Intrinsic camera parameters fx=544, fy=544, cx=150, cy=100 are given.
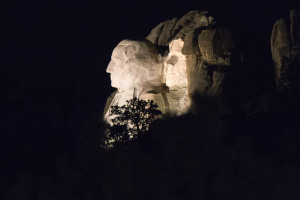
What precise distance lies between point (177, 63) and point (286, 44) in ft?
11.9

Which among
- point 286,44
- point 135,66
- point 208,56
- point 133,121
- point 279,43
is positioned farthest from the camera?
point 135,66

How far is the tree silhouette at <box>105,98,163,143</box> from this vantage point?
13852 millimetres

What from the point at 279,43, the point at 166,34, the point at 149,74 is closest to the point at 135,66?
the point at 149,74

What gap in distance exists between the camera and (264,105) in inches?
520

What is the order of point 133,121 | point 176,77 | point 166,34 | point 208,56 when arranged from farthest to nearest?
point 166,34 < point 176,77 < point 208,56 < point 133,121

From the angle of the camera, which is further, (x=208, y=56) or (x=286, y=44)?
(x=208, y=56)

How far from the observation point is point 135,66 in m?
16.2

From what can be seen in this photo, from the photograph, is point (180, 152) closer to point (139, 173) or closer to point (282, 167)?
point (139, 173)

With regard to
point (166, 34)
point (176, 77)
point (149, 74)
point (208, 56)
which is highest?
point (166, 34)

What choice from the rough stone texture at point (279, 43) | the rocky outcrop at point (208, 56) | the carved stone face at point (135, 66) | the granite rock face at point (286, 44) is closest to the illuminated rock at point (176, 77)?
the carved stone face at point (135, 66)

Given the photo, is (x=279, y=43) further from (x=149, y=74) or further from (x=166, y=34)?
(x=166, y=34)

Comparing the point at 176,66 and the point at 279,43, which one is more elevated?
the point at 279,43

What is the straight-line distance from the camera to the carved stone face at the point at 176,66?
15.7 meters

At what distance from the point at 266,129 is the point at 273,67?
7.43 feet
